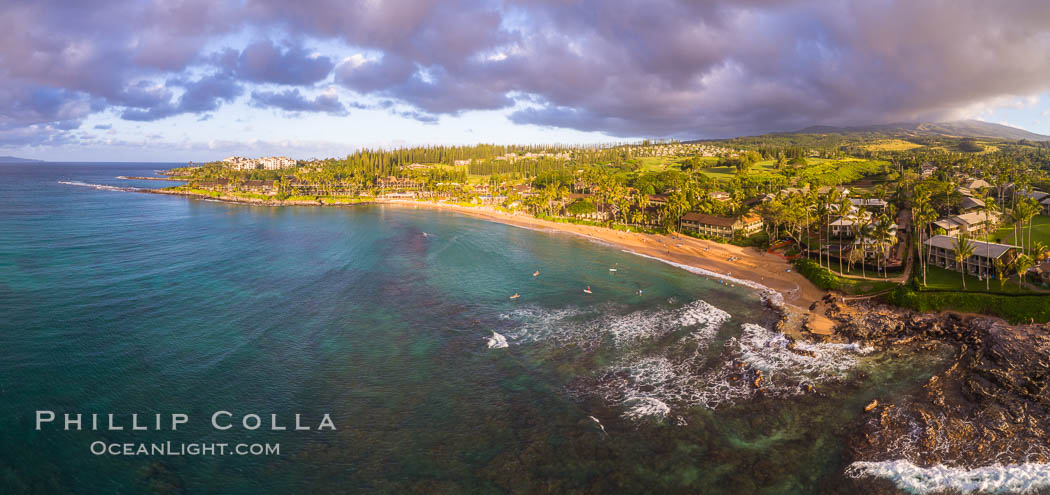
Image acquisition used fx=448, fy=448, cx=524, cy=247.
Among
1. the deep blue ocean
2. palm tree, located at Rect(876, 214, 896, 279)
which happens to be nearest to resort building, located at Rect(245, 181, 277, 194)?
the deep blue ocean

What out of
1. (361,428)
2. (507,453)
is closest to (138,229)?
(361,428)

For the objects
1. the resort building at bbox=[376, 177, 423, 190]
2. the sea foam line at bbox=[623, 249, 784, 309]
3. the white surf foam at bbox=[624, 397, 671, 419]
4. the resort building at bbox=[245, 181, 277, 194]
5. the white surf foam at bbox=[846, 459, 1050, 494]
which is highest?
the resort building at bbox=[376, 177, 423, 190]

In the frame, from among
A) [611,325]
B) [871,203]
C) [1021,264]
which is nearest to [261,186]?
[611,325]

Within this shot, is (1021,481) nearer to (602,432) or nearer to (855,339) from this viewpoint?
(855,339)

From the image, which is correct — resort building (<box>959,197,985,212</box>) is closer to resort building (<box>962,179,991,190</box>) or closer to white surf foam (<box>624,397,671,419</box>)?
resort building (<box>962,179,991,190</box>)

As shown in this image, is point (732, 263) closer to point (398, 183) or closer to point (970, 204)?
point (970, 204)
